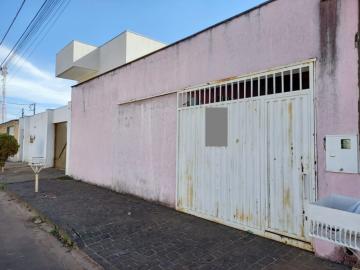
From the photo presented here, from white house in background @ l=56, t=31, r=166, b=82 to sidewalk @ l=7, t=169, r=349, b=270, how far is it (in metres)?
8.63

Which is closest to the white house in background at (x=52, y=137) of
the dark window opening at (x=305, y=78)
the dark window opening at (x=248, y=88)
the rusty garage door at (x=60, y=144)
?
the rusty garage door at (x=60, y=144)

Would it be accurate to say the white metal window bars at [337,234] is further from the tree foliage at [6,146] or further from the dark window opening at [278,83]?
the tree foliage at [6,146]

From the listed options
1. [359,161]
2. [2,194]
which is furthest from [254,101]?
[2,194]

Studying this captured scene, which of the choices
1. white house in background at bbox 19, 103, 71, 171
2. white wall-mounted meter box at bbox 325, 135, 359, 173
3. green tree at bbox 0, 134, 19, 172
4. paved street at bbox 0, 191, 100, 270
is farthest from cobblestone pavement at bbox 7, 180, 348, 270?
white house in background at bbox 19, 103, 71, 171

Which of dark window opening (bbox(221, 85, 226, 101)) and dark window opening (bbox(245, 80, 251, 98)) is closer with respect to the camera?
dark window opening (bbox(245, 80, 251, 98))

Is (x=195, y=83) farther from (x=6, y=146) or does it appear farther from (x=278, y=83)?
(x=6, y=146)

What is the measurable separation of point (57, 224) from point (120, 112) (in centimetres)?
398

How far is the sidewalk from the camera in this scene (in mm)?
3521

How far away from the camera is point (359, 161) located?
3.37 meters

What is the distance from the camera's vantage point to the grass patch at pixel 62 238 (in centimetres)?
434

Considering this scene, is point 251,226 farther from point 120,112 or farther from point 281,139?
point 120,112

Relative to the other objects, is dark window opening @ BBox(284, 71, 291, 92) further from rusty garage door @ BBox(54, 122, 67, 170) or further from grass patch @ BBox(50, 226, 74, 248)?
rusty garage door @ BBox(54, 122, 67, 170)

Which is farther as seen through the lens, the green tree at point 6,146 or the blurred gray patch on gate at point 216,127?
the green tree at point 6,146

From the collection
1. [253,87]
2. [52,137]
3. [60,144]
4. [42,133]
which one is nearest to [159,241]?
[253,87]
